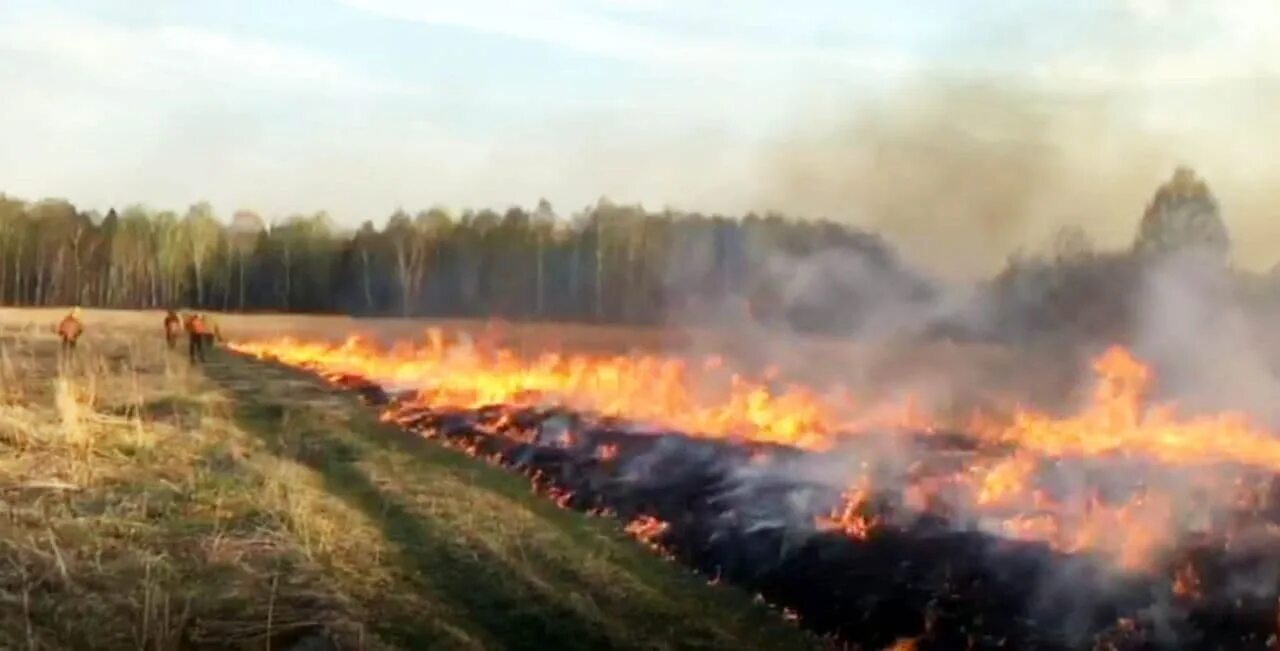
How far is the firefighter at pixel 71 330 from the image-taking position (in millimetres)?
3725

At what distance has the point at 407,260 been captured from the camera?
155 inches

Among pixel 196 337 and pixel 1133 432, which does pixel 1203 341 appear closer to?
pixel 1133 432

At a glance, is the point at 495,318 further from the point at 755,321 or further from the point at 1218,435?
the point at 1218,435

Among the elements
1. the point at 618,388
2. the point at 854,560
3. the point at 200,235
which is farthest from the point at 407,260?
the point at 854,560

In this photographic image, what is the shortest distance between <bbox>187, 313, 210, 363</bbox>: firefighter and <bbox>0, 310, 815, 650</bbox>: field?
0.04 meters

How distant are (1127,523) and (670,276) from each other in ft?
4.61

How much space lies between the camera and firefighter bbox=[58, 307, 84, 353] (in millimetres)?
3725

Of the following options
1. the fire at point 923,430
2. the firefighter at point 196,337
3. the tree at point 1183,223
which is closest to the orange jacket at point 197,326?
the firefighter at point 196,337

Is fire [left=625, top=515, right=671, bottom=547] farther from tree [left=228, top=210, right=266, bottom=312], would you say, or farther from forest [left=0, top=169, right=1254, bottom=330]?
tree [left=228, top=210, right=266, bottom=312]

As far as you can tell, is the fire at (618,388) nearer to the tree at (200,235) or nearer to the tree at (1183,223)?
the tree at (200,235)

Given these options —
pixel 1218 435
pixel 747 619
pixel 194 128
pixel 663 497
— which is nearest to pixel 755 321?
pixel 663 497

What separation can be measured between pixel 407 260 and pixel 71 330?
0.90 metres

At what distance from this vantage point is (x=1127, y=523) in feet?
11.9

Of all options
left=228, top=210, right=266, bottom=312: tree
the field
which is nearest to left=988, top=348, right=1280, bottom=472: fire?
the field
